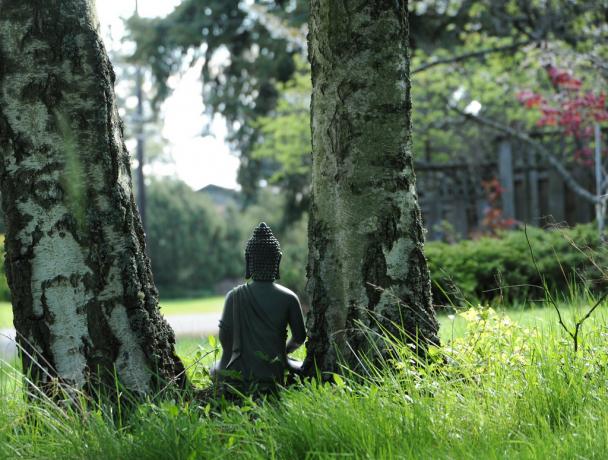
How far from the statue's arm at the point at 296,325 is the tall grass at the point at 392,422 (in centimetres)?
46

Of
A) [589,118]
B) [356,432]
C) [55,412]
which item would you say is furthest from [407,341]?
[589,118]

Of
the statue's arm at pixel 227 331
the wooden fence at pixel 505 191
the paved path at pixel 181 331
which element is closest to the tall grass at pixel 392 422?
the statue's arm at pixel 227 331

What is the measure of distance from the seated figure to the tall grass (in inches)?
10.9

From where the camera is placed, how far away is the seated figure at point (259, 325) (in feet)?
12.5

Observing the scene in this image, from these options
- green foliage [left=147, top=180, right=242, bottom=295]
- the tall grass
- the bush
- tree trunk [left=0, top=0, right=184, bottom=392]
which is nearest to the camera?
the tall grass

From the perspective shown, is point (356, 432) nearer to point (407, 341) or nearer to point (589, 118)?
point (407, 341)

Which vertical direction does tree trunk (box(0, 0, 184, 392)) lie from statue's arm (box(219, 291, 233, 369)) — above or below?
above

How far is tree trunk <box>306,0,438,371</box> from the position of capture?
3.86 metres

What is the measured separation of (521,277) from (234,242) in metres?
28.1

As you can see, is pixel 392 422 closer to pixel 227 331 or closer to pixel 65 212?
pixel 227 331

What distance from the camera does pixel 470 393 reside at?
10.5 ft

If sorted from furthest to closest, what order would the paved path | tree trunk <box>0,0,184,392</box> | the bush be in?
the bush → the paved path → tree trunk <box>0,0,184,392</box>

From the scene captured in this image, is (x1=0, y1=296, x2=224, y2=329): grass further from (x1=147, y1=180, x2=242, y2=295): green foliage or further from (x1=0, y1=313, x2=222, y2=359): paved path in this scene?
(x1=147, y1=180, x2=242, y2=295): green foliage

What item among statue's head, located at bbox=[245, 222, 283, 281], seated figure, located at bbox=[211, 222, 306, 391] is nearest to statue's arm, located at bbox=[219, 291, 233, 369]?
seated figure, located at bbox=[211, 222, 306, 391]
